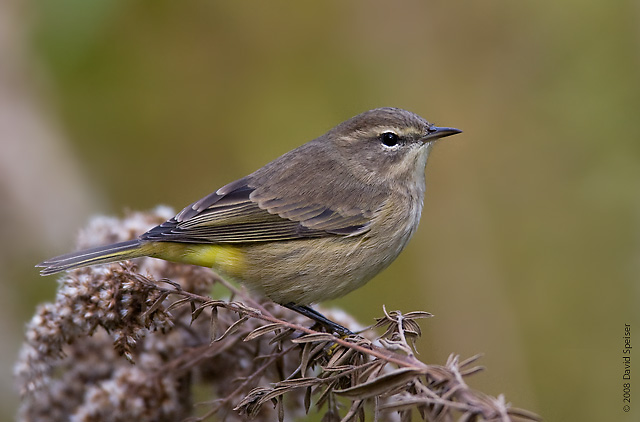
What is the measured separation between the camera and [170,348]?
3.16 meters

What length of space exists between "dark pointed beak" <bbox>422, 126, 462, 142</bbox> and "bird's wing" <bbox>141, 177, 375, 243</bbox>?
24.5 inches

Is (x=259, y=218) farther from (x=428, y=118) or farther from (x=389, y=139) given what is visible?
(x=428, y=118)

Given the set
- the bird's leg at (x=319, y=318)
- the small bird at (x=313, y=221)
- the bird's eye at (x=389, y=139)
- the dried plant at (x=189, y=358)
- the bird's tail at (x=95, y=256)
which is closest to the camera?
the dried plant at (x=189, y=358)

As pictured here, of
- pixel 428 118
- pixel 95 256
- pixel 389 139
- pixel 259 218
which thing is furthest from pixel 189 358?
pixel 428 118

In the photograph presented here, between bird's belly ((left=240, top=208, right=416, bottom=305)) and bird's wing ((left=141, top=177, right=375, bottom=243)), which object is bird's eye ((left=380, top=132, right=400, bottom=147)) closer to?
bird's wing ((left=141, top=177, right=375, bottom=243))

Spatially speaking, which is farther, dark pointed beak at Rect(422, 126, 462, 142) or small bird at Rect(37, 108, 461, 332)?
dark pointed beak at Rect(422, 126, 462, 142)

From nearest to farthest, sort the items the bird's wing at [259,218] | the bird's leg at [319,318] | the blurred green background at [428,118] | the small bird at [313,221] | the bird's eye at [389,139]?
the bird's leg at [319,318] < the small bird at [313,221] < the bird's wing at [259,218] < the bird's eye at [389,139] < the blurred green background at [428,118]

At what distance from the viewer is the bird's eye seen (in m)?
Answer: 4.41

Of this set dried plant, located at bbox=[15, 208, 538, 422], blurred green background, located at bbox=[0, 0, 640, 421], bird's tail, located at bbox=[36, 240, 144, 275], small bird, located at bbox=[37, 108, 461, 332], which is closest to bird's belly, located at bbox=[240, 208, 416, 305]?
small bird, located at bbox=[37, 108, 461, 332]

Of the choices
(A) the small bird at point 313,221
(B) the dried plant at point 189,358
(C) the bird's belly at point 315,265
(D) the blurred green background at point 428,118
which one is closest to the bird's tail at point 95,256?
(A) the small bird at point 313,221

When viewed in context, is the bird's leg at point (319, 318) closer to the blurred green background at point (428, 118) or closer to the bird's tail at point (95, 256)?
the bird's tail at point (95, 256)

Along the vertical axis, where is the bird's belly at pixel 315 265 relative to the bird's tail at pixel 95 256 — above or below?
below

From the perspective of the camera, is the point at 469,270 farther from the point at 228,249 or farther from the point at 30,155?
the point at 30,155

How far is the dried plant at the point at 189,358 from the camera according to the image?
217 centimetres
